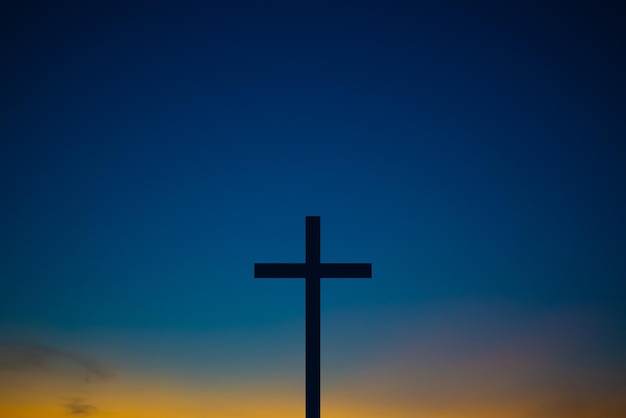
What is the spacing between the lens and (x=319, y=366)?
18.0 m

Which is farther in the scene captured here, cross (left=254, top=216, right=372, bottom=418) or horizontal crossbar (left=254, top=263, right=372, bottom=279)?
horizontal crossbar (left=254, top=263, right=372, bottom=279)

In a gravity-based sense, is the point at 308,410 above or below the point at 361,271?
below

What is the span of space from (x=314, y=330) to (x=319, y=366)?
Answer: 0.81 m

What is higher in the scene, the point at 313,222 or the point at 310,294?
the point at 313,222

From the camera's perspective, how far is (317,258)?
19000 mm

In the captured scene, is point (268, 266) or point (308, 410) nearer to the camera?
point (308, 410)

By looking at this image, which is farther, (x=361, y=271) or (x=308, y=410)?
(x=361, y=271)

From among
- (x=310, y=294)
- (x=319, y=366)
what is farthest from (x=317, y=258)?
(x=319, y=366)

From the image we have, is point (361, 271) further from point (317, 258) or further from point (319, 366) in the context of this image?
point (319, 366)

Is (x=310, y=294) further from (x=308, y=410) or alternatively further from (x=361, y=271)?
(x=308, y=410)

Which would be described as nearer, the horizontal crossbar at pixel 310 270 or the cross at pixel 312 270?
the cross at pixel 312 270

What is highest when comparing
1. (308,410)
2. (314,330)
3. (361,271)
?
(361,271)

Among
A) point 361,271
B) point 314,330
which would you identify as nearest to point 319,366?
point 314,330

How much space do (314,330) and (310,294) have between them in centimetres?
91
